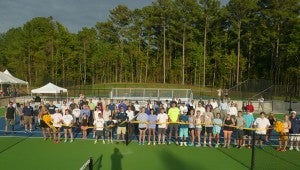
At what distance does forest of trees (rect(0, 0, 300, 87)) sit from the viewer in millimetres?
70312

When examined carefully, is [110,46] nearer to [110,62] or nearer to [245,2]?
[110,62]

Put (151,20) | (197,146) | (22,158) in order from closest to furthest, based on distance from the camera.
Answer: (22,158)
(197,146)
(151,20)

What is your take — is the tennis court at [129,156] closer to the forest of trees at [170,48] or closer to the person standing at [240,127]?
the person standing at [240,127]

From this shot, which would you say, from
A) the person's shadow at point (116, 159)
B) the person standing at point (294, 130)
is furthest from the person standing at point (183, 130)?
the person standing at point (294, 130)

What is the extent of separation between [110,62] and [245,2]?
103 ft

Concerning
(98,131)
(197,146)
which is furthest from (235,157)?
(98,131)

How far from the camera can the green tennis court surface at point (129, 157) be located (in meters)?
14.0

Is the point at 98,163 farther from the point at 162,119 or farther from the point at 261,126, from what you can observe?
the point at 261,126

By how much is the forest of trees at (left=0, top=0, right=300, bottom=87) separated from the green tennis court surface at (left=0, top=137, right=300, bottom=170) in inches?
2127

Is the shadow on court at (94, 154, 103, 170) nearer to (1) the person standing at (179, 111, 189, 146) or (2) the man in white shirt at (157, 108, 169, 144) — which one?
(2) the man in white shirt at (157, 108, 169, 144)

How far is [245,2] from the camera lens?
6712 centimetres

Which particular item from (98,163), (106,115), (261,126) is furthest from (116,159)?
(261,126)

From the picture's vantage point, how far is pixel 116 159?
14906 millimetres

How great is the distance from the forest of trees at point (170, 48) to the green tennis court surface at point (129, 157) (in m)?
54.0
